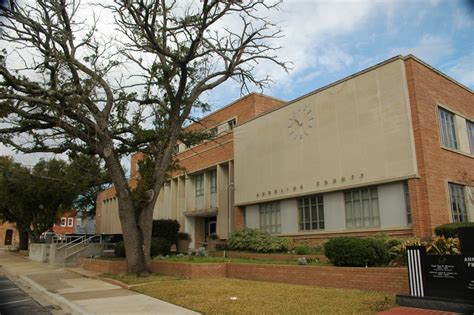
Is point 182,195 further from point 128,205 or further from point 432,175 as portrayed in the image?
point 432,175

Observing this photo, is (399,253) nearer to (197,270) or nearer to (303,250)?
(303,250)

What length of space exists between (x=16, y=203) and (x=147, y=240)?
28.6m

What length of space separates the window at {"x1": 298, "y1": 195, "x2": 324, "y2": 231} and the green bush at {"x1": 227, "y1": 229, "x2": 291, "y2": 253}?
1.26 m

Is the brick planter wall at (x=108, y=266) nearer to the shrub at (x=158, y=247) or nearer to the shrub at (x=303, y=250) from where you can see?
the shrub at (x=158, y=247)

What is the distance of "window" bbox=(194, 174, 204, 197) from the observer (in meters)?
32.8

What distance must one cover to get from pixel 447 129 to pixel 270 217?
9.75 meters

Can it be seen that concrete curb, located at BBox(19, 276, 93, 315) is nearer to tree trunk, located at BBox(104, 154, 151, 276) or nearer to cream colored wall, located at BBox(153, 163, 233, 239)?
tree trunk, located at BBox(104, 154, 151, 276)

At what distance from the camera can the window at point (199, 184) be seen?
32.8 meters

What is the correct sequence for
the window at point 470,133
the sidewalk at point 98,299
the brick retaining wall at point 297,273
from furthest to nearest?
1. the window at point 470,133
2. the brick retaining wall at point 297,273
3. the sidewalk at point 98,299

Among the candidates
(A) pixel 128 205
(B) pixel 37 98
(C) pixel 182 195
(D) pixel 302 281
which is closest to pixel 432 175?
(D) pixel 302 281

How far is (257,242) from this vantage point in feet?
68.5

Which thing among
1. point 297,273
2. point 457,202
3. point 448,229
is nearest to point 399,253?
point 448,229

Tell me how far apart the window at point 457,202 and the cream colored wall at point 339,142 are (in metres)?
2.65

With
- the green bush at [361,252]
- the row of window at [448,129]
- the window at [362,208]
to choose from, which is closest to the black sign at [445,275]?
the green bush at [361,252]
